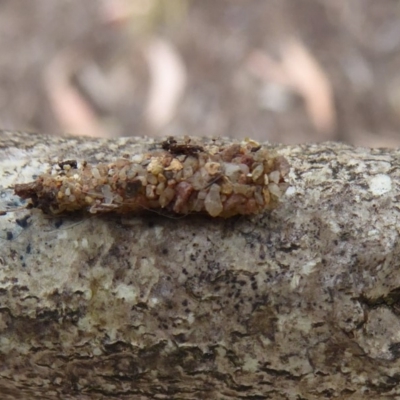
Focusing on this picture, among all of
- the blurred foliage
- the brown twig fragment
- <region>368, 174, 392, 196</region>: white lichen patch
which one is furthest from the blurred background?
the brown twig fragment

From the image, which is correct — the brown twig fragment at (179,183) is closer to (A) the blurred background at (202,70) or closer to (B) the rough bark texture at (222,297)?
(B) the rough bark texture at (222,297)

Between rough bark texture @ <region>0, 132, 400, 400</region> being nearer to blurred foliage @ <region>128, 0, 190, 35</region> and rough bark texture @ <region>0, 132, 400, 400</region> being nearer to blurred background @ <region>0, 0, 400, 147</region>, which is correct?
blurred background @ <region>0, 0, 400, 147</region>

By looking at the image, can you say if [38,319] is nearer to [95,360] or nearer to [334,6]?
[95,360]

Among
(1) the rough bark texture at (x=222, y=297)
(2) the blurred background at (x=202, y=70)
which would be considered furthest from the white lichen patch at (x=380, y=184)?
(2) the blurred background at (x=202, y=70)

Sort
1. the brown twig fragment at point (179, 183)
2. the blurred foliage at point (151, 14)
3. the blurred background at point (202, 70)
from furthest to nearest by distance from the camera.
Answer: the blurred foliage at point (151, 14) < the blurred background at point (202, 70) < the brown twig fragment at point (179, 183)

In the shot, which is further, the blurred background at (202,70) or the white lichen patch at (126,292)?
the blurred background at (202,70)

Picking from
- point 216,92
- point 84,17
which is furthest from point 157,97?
point 84,17
